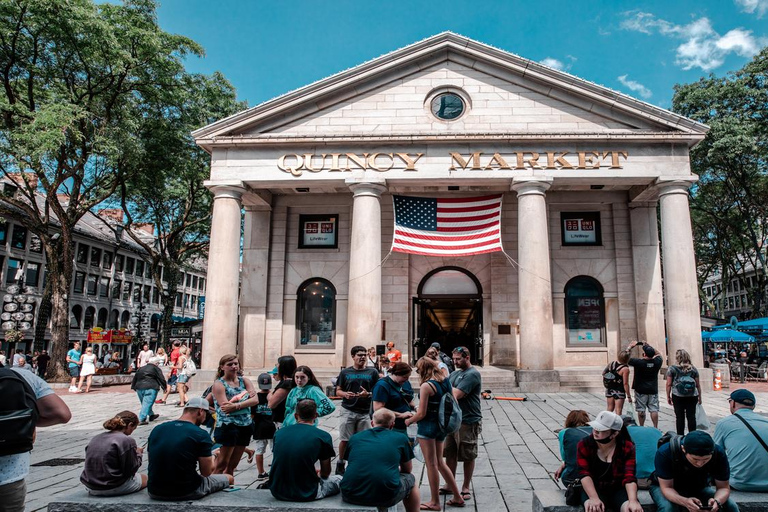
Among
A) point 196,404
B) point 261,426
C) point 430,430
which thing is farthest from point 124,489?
point 430,430

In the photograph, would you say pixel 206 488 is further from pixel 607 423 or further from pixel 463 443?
pixel 607 423

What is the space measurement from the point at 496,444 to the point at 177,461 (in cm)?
672

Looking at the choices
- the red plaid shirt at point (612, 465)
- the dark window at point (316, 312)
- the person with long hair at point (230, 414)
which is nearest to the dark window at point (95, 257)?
the dark window at point (316, 312)

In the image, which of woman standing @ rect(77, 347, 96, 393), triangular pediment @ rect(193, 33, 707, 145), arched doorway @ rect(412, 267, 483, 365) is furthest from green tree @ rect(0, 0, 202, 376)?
arched doorway @ rect(412, 267, 483, 365)

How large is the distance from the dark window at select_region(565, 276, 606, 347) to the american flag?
15.4ft

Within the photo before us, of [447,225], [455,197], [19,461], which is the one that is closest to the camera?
[19,461]

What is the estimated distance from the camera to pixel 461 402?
23.9 ft

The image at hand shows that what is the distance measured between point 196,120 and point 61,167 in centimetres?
667

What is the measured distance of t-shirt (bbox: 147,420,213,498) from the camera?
18.2ft

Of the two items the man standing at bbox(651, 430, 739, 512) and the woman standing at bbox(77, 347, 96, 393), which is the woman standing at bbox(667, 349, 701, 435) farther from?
the woman standing at bbox(77, 347, 96, 393)

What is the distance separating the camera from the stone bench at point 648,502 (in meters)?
5.21

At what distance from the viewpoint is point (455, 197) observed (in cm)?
2067

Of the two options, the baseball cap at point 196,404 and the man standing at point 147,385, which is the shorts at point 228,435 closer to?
the baseball cap at point 196,404

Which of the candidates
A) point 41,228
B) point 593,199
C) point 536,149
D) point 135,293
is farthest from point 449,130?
point 135,293
